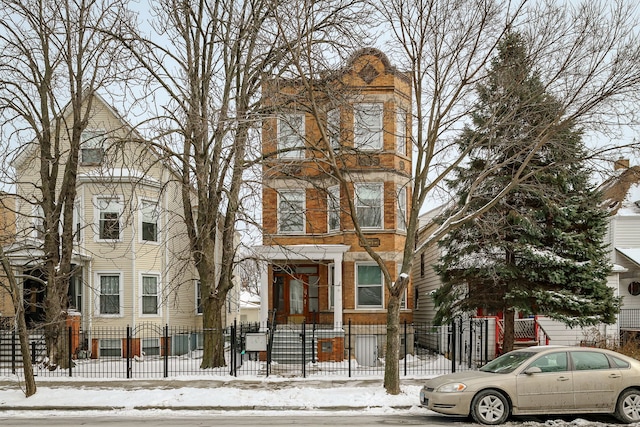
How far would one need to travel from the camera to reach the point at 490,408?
1325 centimetres

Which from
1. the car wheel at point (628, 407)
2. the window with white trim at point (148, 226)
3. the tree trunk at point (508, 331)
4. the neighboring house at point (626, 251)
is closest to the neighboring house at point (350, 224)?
the tree trunk at point (508, 331)

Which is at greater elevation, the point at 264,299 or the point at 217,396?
the point at 264,299

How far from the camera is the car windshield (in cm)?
1391

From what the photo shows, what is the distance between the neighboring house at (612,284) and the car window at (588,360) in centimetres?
1112

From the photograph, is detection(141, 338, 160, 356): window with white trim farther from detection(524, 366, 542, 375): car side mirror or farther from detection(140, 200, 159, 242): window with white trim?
detection(524, 366, 542, 375): car side mirror

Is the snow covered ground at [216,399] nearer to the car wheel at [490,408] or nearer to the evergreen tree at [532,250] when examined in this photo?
the car wheel at [490,408]

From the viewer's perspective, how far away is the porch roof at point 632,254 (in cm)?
2892

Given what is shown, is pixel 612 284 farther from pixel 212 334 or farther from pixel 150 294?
pixel 150 294

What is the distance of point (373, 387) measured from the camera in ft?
58.1

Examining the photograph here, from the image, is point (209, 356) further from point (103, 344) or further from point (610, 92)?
point (610, 92)

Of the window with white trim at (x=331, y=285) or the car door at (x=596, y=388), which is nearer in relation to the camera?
the car door at (x=596, y=388)

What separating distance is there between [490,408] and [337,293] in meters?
12.5

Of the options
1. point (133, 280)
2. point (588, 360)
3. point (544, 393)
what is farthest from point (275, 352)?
point (588, 360)

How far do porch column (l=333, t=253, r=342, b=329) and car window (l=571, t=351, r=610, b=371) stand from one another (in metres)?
12.3
